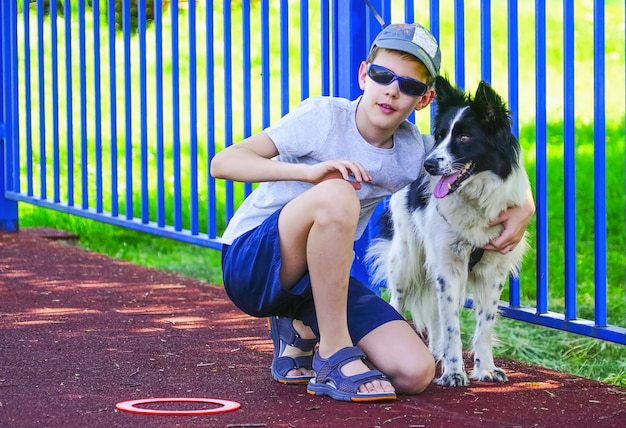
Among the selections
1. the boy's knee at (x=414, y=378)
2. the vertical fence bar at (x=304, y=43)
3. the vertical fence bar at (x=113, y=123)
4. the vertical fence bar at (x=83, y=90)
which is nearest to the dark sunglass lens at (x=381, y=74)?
the boy's knee at (x=414, y=378)

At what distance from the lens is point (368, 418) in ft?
9.50

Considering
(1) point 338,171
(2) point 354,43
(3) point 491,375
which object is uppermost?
(2) point 354,43

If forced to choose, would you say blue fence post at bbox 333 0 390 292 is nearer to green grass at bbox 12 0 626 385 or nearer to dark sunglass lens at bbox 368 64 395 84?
green grass at bbox 12 0 626 385

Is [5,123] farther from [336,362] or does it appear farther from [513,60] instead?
[336,362]

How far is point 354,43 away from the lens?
4438mm

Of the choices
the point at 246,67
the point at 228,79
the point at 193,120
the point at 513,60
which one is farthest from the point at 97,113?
the point at 513,60

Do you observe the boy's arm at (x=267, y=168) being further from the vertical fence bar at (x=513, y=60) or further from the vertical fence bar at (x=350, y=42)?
the vertical fence bar at (x=350, y=42)

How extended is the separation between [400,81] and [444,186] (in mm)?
389

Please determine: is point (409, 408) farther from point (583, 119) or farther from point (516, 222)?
point (583, 119)

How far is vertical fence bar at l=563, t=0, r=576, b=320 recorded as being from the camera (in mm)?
3676

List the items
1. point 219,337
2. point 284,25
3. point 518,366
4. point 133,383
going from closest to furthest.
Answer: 1. point 133,383
2. point 518,366
3. point 219,337
4. point 284,25

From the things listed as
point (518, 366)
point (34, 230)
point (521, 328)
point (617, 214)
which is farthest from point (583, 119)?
point (518, 366)

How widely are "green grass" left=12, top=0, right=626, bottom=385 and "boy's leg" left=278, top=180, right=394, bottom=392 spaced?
147cm

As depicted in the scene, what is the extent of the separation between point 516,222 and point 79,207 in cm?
362
